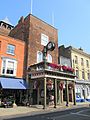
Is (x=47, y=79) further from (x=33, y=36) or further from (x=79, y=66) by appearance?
(x=79, y=66)

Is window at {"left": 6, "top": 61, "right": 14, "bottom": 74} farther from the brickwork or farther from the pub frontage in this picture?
the pub frontage

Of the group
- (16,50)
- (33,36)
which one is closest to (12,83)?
(16,50)

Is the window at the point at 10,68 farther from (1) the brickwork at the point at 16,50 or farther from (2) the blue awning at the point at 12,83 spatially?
(2) the blue awning at the point at 12,83

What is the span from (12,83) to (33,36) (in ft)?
29.2

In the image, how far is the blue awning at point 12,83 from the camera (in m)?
20.5

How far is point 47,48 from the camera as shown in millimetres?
26625

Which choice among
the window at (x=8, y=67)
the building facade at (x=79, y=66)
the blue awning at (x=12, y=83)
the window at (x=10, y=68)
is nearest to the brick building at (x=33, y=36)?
the window at (x=8, y=67)

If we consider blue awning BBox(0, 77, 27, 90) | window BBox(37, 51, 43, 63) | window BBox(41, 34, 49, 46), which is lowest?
blue awning BBox(0, 77, 27, 90)

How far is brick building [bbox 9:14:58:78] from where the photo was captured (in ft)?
84.3

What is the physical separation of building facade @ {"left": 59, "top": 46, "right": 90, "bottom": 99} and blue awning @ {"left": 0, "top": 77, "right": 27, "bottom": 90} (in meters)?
12.7

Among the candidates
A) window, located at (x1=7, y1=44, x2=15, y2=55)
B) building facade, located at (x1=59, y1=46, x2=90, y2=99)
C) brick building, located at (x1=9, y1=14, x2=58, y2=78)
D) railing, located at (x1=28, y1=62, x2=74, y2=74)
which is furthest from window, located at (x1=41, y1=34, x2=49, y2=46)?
building facade, located at (x1=59, y1=46, x2=90, y2=99)

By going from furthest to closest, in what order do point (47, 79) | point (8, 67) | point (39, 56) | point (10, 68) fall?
point (39, 56)
point (47, 79)
point (10, 68)
point (8, 67)

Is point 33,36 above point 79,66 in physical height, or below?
above

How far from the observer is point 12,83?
71.1 ft
